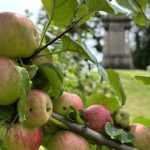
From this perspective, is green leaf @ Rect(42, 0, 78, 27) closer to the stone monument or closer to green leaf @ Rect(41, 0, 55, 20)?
green leaf @ Rect(41, 0, 55, 20)

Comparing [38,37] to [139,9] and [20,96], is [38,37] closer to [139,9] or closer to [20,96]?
[20,96]

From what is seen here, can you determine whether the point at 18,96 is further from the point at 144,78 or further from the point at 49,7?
the point at 144,78

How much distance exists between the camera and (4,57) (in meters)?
0.71

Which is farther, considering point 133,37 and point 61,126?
point 133,37

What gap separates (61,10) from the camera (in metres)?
0.76

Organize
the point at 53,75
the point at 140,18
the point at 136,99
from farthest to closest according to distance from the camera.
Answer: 1. the point at 136,99
2. the point at 140,18
3. the point at 53,75

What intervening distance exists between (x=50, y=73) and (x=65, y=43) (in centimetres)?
6

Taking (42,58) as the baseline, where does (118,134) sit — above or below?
below

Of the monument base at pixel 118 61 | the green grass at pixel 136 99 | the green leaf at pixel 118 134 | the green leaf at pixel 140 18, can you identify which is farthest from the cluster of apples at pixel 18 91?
the monument base at pixel 118 61

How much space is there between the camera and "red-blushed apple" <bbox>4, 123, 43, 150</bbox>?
0.73m

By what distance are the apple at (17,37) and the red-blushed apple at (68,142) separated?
0.50ft

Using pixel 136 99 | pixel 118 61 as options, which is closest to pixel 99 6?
pixel 136 99

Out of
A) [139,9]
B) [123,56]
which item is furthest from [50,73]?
[123,56]

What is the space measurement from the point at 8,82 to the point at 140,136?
28 cm
